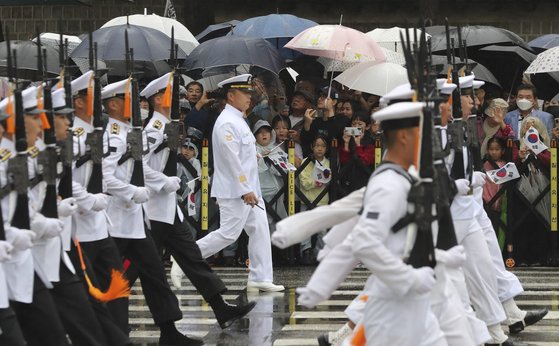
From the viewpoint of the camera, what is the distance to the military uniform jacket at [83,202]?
32.0 ft

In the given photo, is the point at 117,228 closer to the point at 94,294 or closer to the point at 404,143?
the point at 94,294

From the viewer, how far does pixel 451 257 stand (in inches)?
289

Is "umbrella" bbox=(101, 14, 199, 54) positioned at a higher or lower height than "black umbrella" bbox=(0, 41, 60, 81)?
higher

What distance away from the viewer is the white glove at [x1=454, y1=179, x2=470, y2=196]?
10.0 m

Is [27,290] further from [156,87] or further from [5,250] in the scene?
[156,87]

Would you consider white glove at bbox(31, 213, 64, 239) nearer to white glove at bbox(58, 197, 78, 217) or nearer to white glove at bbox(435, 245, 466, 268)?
white glove at bbox(58, 197, 78, 217)

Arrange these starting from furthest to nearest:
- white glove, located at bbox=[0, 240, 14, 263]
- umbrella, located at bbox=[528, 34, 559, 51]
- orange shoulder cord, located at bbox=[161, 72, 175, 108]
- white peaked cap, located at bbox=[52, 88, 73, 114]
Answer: umbrella, located at bbox=[528, 34, 559, 51], orange shoulder cord, located at bbox=[161, 72, 175, 108], white peaked cap, located at bbox=[52, 88, 73, 114], white glove, located at bbox=[0, 240, 14, 263]

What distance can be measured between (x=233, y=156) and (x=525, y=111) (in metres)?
4.54

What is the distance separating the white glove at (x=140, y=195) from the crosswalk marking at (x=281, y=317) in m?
1.16

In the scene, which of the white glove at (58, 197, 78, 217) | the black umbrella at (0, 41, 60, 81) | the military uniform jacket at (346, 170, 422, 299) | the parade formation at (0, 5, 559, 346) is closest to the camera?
the military uniform jacket at (346, 170, 422, 299)

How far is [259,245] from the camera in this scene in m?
14.0

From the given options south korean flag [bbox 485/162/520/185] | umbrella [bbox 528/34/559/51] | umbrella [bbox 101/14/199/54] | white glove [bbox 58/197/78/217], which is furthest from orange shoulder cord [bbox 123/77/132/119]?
umbrella [bbox 528/34/559/51]

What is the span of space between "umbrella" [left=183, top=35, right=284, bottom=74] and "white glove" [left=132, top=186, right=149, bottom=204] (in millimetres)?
6066

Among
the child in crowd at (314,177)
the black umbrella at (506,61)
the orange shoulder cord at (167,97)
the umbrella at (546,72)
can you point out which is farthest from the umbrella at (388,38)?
the orange shoulder cord at (167,97)
